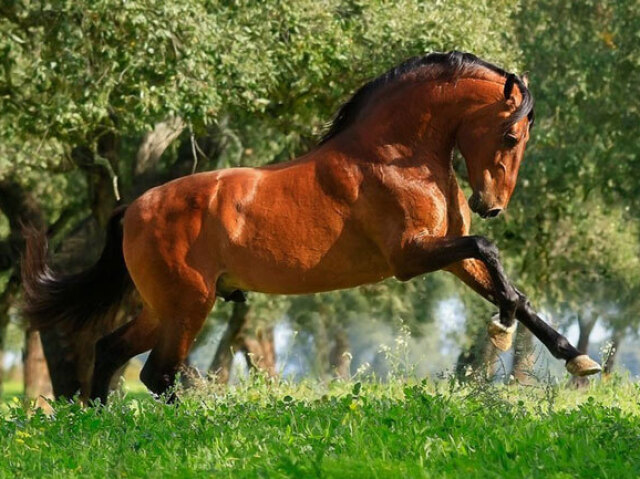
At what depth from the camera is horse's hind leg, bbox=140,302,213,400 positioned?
387 inches

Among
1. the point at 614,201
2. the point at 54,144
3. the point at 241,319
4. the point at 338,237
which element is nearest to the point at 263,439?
the point at 338,237

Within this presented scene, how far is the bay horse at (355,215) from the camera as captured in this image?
922 centimetres

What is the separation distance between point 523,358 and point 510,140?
1.63 meters

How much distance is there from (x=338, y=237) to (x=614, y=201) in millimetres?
14306

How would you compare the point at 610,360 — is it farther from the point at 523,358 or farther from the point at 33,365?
the point at 33,365

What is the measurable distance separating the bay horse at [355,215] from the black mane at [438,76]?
0.03ft

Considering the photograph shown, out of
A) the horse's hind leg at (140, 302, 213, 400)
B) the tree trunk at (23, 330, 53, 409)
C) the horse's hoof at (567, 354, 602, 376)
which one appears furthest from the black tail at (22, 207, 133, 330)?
the tree trunk at (23, 330, 53, 409)

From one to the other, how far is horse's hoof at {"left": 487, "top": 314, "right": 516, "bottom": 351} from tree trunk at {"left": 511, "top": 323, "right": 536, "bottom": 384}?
7 cm

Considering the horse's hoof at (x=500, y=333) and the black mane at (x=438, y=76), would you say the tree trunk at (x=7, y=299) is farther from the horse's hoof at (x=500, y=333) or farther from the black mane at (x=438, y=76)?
the horse's hoof at (x=500, y=333)

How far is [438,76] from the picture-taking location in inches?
374

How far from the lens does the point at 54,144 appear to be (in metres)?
18.1

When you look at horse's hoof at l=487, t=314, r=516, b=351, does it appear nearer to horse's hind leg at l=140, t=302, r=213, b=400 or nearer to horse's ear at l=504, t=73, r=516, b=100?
horse's ear at l=504, t=73, r=516, b=100

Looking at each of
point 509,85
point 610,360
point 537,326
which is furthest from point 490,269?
point 610,360

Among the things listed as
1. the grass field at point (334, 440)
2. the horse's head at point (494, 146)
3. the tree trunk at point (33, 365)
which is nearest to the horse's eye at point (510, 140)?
the horse's head at point (494, 146)
